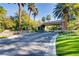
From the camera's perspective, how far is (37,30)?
11.3 feet

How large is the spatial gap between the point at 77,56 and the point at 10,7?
44.2 inches

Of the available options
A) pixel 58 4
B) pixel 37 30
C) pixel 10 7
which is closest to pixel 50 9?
pixel 58 4

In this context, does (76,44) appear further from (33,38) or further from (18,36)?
(18,36)

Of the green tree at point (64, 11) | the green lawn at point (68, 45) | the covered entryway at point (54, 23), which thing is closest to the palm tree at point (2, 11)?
the covered entryway at point (54, 23)

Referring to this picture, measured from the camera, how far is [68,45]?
3326 millimetres

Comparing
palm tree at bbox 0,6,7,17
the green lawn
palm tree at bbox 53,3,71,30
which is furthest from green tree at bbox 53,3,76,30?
palm tree at bbox 0,6,7,17

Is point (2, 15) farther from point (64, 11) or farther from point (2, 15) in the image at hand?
point (64, 11)

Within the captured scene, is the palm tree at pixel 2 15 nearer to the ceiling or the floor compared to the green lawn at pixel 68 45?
nearer to the ceiling

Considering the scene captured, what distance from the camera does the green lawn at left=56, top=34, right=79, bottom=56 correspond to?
3.27 m

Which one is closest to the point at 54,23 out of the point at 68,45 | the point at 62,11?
the point at 62,11

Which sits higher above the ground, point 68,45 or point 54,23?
point 54,23

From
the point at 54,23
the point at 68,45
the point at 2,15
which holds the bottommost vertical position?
the point at 68,45

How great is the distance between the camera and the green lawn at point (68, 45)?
327 centimetres

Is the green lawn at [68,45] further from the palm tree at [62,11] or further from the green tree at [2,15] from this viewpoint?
the green tree at [2,15]
